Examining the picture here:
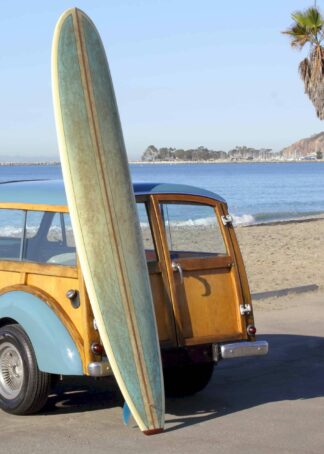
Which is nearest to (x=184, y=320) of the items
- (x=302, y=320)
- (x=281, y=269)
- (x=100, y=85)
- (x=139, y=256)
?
(x=139, y=256)

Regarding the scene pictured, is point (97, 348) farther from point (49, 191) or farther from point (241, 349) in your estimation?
point (49, 191)

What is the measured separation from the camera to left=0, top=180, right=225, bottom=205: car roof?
24.9ft

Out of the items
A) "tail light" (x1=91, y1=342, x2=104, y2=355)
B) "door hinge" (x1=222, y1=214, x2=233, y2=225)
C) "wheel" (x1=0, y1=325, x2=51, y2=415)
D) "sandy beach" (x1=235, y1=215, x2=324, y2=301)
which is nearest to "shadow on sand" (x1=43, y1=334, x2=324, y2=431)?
"wheel" (x1=0, y1=325, x2=51, y2=415)

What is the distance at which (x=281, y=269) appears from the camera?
1783 cm

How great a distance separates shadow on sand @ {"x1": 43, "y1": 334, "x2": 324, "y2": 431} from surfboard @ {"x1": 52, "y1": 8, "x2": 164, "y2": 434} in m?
0.60

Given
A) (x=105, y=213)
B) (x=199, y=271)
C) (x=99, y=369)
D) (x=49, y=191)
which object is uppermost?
(x=49, y=191)

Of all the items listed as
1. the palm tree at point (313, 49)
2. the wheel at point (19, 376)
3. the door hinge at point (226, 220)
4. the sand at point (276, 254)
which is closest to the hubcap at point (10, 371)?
the wheel at point (19, 376)

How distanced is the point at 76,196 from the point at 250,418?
2135 mm

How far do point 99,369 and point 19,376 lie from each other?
824 millimetres

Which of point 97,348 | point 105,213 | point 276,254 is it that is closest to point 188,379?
point 97,348

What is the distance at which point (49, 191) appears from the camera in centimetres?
769

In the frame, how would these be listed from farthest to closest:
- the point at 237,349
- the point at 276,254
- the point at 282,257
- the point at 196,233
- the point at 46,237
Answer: the point at 276,254 → the point at 282,257 → the point at 196,233 → the point at 46,237 → the point at 237,349

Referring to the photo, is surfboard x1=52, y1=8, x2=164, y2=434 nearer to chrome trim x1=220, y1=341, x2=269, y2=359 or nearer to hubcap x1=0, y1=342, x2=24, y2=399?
chrome trim x1=220, y1=341, x2=269, y2=359

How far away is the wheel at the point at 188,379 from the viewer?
27.0 feet
